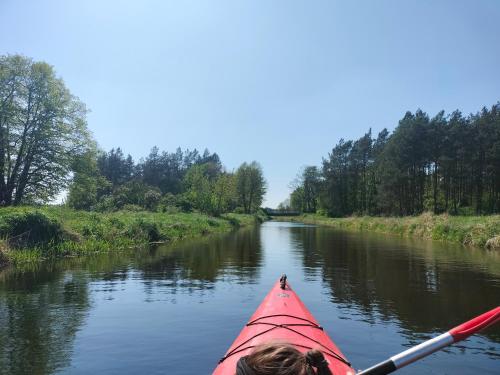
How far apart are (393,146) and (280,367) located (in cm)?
5198

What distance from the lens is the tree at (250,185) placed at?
275 feet

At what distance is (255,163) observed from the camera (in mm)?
88000

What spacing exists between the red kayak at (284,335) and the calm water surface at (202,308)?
114 cm

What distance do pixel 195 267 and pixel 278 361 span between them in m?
15.1

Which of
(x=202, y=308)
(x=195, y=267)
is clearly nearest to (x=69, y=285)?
(x=202, y=308)

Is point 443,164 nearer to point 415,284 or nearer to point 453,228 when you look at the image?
point 453,228

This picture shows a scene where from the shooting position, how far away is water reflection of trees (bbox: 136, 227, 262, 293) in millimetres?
13711

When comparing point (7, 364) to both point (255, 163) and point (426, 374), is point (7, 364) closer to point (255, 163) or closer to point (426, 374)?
point (426, 374)

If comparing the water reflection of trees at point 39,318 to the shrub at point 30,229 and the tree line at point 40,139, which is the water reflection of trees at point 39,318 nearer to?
the shrub at point 30,229

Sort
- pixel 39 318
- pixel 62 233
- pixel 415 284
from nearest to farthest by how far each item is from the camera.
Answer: pixel 39 318
pixel 415 284
pixel 62 233

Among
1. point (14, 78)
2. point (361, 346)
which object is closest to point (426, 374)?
point (361, 346)

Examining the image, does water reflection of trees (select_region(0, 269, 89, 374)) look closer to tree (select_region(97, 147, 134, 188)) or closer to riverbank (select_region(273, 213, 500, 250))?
riverbank (select_region(273, 213, 500, 250))

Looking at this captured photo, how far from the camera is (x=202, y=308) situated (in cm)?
1026

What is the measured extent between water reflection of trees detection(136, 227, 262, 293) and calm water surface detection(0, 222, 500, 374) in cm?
9
